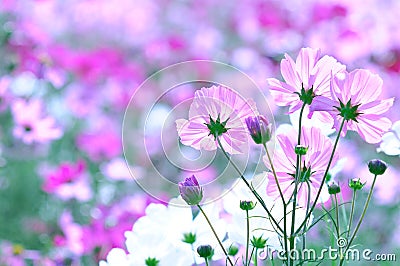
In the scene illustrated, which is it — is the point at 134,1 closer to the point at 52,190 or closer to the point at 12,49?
the point at 12,49

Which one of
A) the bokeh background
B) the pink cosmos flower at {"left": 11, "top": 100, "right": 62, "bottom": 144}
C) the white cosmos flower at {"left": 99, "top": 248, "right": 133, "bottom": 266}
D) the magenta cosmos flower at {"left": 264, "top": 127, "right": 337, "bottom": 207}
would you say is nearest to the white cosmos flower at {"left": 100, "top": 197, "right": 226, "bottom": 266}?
the white cosmos flower at {"left": 99, "top": 248, "right": 133, "bottom": 266}

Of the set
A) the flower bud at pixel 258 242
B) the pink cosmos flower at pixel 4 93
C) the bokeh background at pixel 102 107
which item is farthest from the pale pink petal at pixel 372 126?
the pink cosmos flower at pixel 4 93

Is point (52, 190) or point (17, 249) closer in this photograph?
point (17, 249)

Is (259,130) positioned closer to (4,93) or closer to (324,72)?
Result: (324,72)

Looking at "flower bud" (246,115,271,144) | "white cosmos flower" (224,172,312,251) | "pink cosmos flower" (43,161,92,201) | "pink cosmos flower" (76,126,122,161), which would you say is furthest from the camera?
"pink cosmos flower" (76,126,122,161)

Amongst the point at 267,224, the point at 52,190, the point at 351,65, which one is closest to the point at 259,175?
the point at 267,224

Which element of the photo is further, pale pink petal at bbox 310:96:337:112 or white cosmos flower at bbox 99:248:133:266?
white cosmos flower at bbox 99:248:133:266

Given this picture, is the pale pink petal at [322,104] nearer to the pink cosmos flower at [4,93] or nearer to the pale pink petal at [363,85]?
the pale pink petal at [363,85]

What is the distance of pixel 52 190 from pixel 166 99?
1.70 ft

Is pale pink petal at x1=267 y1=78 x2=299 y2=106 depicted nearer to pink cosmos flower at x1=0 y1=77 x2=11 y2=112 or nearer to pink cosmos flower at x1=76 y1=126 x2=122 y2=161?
pink cosmos flower at x1=0 y1=77 x2=11 y2=112

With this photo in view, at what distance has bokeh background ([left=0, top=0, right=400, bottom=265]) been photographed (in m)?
1.37

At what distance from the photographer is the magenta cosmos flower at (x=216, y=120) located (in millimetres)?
523

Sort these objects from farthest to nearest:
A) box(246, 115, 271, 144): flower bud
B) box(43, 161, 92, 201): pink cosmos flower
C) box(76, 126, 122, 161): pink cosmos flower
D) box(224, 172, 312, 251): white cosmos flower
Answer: box(76, 126, 122, 161): pink cosmos flower → box(43, 161, 92, 201): pink cosmos flower → box(224, 172, 312, 251): white cosmos flower → box(246, 115, 271, 144): flower bud

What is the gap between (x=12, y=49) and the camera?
5.23ft
